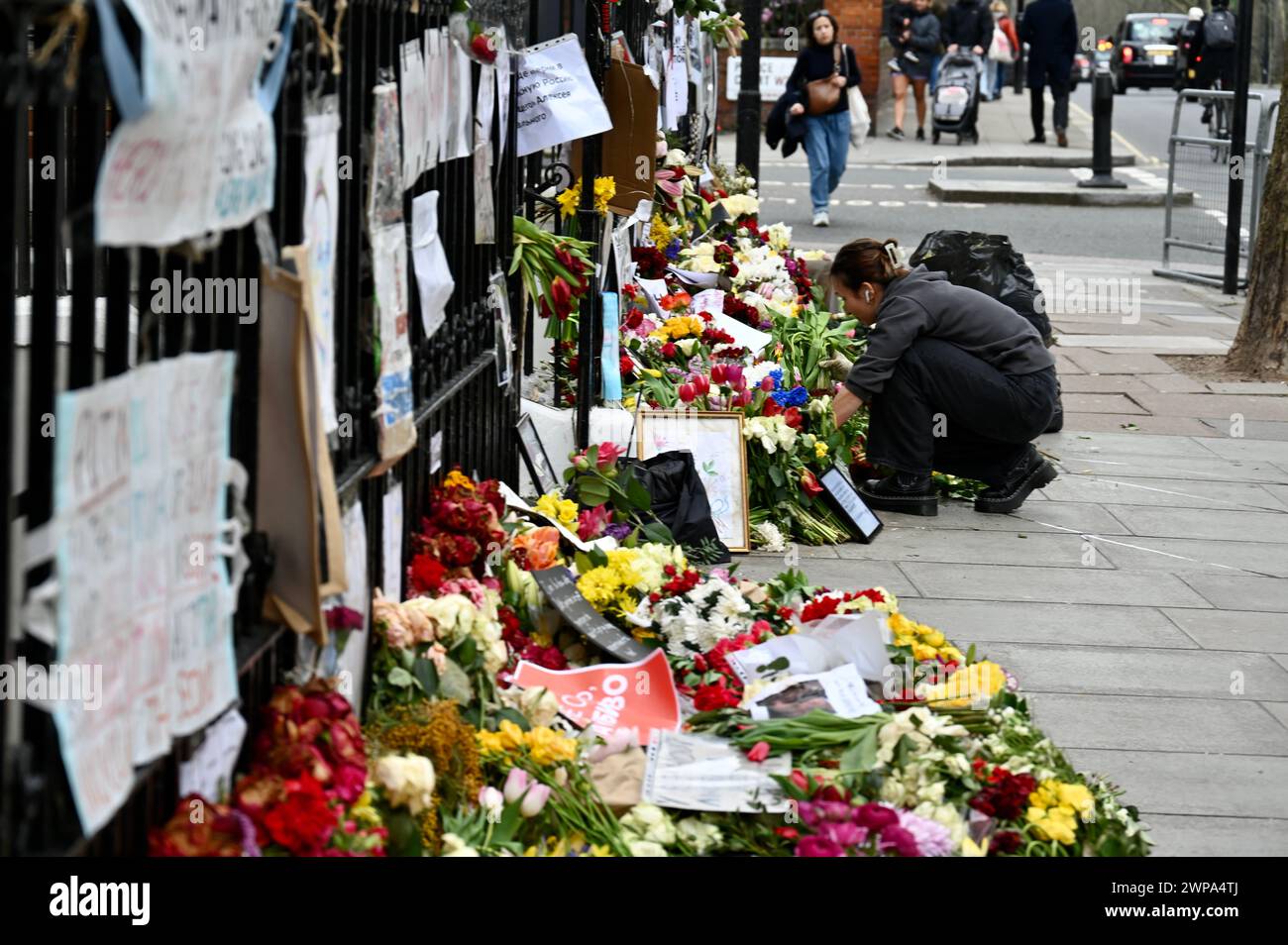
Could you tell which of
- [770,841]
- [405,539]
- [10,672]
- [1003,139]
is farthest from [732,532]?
[1003,139]

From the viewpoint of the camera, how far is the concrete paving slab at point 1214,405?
9133 mm

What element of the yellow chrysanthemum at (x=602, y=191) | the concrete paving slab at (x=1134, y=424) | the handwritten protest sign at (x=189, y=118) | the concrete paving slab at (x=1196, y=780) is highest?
the handwritten protest sign at (x=189, y=118)

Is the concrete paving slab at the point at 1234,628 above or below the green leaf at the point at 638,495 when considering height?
below

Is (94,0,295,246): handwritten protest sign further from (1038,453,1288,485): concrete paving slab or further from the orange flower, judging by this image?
(1038,453,1288,485): concrete paving slab

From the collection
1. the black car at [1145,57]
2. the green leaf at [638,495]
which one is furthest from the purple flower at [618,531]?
the black car at [1145,57]

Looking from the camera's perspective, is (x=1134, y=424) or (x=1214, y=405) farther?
(x=1214, y=405)

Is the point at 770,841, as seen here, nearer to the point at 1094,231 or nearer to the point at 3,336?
the point at 3,336

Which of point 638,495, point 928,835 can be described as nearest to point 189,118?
point 928,835

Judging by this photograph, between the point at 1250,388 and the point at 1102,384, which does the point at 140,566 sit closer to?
the point at 1102,384

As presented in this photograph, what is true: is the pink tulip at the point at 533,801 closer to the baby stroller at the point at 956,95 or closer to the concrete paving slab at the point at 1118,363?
the concrete paving slab at the point at 1118,363

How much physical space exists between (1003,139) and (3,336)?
25.0 m

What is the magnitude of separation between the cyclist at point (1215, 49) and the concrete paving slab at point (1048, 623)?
67.4 ft

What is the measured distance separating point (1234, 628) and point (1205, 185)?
33.8 feet

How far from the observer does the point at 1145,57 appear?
43281 millimetres
